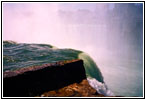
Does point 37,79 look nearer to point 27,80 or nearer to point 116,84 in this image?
point 27,80

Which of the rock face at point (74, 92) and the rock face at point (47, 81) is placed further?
the rock face at point (74, 92)

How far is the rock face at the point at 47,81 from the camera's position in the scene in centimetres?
297

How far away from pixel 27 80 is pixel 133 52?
20.0 m

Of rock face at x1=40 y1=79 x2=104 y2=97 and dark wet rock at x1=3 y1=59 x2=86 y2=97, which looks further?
rock face at x1=40 y1=79 x2=104 y2=97

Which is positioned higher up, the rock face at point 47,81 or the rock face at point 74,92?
the rock face at point 47,81

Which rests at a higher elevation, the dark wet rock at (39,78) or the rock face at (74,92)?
the dark wet rock at (39,78)

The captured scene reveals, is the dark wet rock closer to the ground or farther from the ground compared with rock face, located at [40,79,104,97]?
farther from the ground

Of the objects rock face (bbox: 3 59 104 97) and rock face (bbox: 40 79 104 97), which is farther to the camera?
rock face (bbox: 40 79 104 97)

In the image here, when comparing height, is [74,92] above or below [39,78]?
below

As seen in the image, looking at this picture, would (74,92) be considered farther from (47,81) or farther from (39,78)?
(39,78)

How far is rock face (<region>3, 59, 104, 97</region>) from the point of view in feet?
9.73

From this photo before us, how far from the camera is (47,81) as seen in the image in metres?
3.28

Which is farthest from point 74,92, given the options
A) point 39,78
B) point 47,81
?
point 39,78

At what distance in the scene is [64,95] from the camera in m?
3.16
